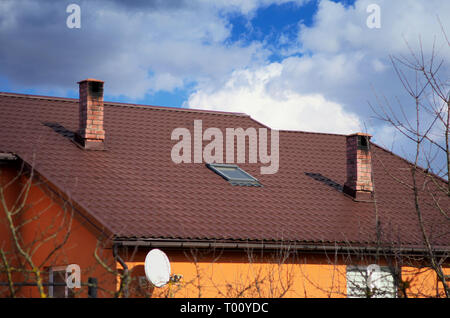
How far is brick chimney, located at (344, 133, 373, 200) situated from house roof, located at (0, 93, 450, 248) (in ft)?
0.93

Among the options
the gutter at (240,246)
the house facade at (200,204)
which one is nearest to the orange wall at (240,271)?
the house facade at (200,204)

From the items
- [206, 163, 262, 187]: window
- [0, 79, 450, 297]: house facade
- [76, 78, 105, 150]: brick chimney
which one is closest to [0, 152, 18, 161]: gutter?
[0, 79, 450, 297]: house facade

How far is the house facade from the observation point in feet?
36.2

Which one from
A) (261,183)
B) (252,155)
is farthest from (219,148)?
(261,183)

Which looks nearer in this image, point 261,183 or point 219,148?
point 261,183

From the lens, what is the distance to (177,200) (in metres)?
12.7

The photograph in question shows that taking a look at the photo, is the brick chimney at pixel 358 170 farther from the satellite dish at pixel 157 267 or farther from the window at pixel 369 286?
the satellite dish at pixel 157 267

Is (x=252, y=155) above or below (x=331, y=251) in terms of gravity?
above

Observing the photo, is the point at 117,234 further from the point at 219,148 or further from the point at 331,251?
the point at 219,148

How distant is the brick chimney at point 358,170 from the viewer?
1535cm
